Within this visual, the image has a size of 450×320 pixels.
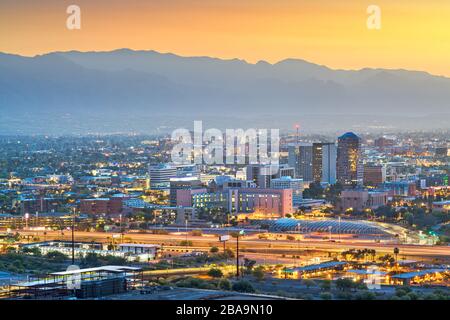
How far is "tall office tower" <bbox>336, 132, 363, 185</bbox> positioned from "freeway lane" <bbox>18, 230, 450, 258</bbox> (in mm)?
18174

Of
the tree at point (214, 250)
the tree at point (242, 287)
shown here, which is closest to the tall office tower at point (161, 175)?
the tree at point (214, 250)

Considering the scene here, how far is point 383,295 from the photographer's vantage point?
14375 mm

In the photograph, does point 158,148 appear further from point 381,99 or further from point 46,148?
point 381,99

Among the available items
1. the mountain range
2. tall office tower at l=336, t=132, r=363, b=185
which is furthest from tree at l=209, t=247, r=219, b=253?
the mountain range

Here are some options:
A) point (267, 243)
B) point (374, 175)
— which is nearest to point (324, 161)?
point (374, 175)

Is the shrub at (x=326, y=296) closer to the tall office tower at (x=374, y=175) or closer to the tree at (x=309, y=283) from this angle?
the tree at (x=309, y=283)

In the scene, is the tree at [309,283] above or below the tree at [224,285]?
below

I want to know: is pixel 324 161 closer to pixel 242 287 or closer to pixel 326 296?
pixel 242 287

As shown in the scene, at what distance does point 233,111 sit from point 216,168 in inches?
1036

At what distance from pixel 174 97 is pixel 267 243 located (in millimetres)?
52750

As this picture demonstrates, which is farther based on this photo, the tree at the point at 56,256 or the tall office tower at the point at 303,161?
the tall office tower at the point at 303,161

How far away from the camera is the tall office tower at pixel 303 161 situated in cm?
4535

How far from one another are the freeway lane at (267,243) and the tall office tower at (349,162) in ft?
59.6

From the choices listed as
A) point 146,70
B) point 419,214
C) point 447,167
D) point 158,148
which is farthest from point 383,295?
point 146,70
